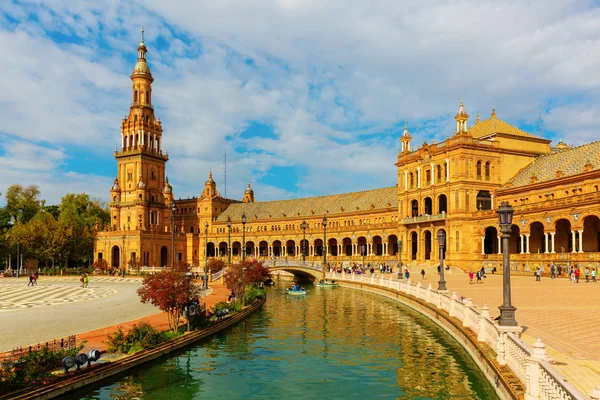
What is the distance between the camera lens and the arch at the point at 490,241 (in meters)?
67.9

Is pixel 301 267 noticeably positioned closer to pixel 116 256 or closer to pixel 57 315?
pixel 57 315

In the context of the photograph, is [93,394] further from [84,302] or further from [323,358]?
[84,302]

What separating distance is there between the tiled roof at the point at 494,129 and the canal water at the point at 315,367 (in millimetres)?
49891

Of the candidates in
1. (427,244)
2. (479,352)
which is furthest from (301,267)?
(479,352)

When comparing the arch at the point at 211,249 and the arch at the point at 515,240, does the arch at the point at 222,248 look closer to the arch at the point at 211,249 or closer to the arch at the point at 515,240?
the arch at the point at 211,249

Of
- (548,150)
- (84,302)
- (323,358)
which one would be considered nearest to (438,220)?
(548,150)

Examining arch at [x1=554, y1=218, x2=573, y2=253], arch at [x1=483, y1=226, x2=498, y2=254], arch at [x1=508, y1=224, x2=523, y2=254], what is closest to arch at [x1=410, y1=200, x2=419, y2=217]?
arch at [x1=483, y1=226, x2=498, y2=254]

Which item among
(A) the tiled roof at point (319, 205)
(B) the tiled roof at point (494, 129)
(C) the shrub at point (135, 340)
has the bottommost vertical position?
(C) the shrub at point (135, 340)

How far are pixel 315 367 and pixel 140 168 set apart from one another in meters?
97.5

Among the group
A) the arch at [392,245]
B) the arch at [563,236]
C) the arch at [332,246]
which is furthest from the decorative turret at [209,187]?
the arch at [563,236]

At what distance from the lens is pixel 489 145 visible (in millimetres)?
70125

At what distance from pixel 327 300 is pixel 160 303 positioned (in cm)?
2289

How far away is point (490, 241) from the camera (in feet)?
226

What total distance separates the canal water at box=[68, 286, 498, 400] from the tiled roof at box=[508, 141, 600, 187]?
1540 inches
